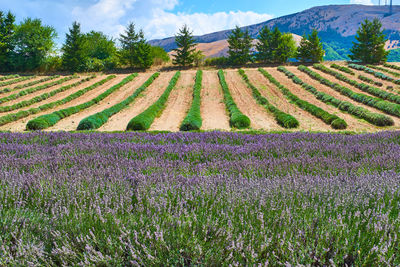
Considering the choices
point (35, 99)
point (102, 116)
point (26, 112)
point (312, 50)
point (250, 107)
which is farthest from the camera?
point (312, 50)

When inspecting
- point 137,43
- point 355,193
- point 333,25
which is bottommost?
point 355,193

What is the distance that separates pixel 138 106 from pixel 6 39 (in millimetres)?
31186

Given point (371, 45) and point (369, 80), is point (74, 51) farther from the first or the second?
point (371, 45)

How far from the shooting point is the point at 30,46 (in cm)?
3650

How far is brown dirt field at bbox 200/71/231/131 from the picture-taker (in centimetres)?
1334

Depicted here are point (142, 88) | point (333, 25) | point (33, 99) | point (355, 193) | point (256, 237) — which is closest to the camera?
point (256, 237)

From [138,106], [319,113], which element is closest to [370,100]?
[319,113]

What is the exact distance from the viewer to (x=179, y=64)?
131 feet

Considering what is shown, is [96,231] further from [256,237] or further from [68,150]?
[68,150]

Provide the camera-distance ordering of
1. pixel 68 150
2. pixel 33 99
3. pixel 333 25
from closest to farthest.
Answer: pixel 68 150
pixel 33 99
pixel 333 25

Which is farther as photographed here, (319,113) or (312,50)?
(312,50)

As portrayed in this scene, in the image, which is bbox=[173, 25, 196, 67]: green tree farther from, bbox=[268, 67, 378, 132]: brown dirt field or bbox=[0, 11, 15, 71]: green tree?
bbox=[0, 11, 15, 71]: green tree

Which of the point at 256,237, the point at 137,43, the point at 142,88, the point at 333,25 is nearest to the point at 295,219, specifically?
the point at 256,237

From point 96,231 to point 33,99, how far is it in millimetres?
23677
